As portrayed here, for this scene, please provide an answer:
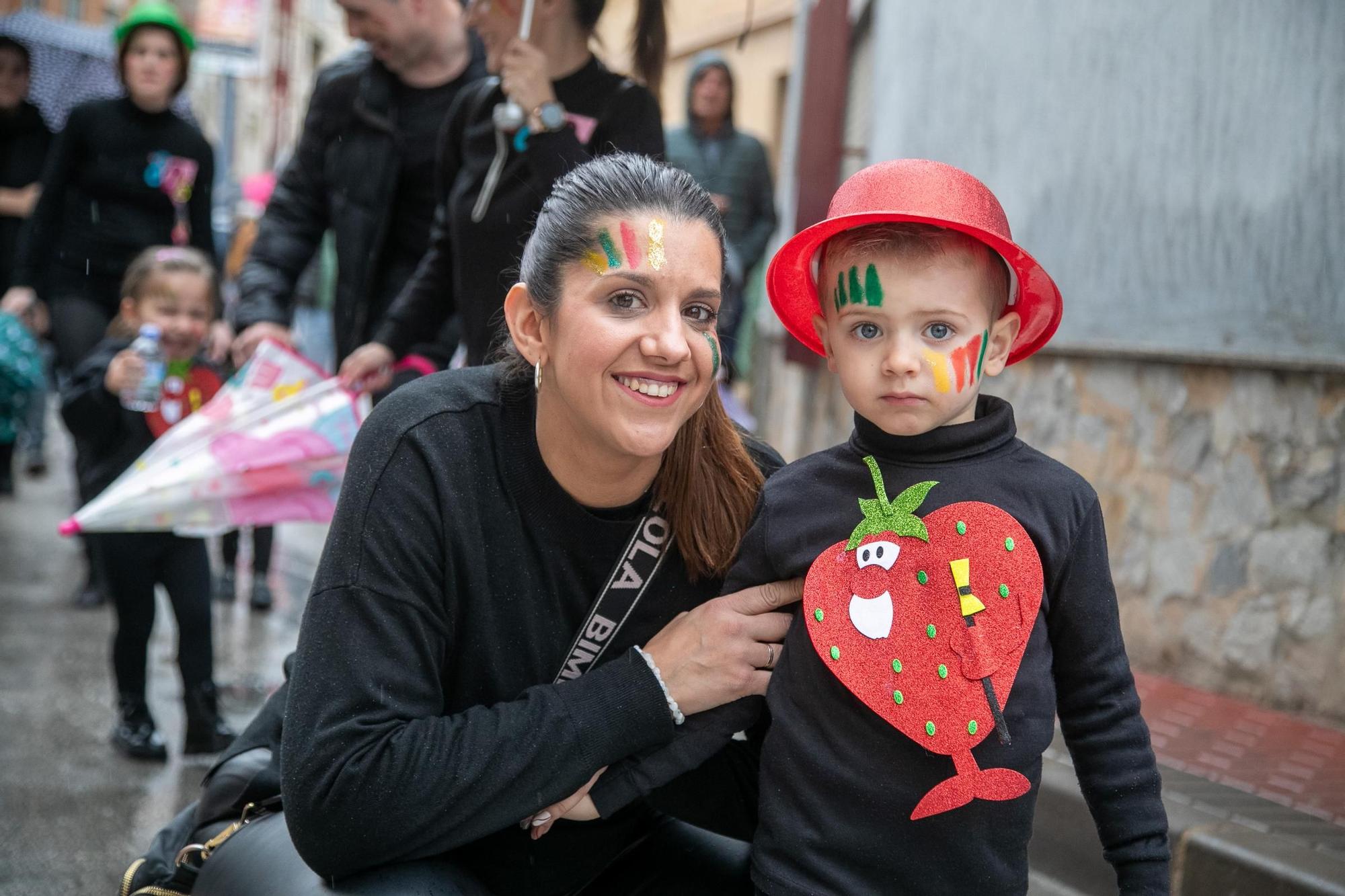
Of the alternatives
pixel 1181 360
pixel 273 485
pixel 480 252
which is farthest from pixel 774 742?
pixel 1181 360

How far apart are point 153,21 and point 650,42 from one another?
2686 millimetres

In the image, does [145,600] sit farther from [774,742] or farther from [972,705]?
[972,705]

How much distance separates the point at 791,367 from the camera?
8633 mm

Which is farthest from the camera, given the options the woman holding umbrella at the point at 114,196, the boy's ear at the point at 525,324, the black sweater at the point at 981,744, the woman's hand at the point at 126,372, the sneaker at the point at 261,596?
the sneaker at the point at 261,596

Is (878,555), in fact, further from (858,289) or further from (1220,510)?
(1220,510)

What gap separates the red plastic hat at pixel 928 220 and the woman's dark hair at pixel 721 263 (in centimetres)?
17

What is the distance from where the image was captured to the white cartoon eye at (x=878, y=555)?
205 centimetres

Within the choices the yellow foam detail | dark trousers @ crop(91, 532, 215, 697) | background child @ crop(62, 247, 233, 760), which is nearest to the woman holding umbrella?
background child @ crop(62, 247, 233, 760)

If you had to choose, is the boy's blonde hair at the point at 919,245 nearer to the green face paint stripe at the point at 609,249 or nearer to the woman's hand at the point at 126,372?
the green face paint stripe at the point at 609,249

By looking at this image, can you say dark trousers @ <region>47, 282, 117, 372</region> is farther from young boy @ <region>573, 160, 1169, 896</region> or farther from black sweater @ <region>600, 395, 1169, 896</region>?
black sweater @ <region>600, 395, 1169, 896</region>

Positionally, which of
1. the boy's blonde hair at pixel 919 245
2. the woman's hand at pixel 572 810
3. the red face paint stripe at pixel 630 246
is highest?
the boy's blonde hair at pixel 919 245

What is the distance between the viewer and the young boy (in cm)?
196

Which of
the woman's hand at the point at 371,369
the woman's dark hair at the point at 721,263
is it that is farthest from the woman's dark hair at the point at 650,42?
the woman's dark hair at the point at 721,263

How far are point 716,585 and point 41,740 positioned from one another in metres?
2.64
